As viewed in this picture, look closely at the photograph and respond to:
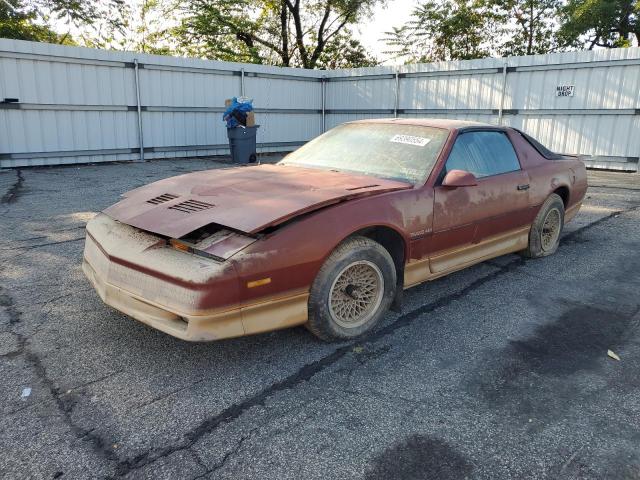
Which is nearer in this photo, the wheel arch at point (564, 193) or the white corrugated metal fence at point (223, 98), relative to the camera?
the wheel arch at point (564, 193)

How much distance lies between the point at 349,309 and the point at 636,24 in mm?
24344

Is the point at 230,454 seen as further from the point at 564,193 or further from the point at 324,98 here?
the point at 324,98

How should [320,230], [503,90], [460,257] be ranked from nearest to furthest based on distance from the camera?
[320,230], [460,257], [503,90]

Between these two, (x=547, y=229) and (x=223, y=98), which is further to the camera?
(x=223, y=98)

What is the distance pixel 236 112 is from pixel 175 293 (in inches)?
406

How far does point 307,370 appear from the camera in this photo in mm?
2920

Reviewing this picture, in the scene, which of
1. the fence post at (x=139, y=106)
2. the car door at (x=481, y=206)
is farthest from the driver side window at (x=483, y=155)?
the fence post at (x=139, y=106)

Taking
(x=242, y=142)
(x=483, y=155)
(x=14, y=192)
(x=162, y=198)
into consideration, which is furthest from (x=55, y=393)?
(x=242, y=142)

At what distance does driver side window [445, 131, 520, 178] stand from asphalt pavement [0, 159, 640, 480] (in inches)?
39.9

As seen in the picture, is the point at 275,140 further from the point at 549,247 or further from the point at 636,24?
the point at 636,24

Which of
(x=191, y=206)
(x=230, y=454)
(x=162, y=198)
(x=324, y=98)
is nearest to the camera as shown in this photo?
(x=230, y=454)

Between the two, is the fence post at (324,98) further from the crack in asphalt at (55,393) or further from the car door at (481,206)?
the crack in asphalt at (55,393)

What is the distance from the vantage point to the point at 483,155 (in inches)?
170

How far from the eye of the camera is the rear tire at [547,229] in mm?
4952
